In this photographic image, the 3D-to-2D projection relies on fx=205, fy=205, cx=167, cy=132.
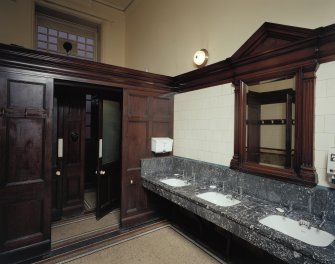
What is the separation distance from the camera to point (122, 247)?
2.60 metres

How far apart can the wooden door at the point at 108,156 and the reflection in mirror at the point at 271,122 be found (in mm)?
2105

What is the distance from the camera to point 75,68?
2549 millimetres

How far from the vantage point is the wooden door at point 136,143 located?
304 centimetres

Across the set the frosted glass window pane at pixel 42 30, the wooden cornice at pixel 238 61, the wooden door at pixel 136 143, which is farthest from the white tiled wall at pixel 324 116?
the frosted glass window pane at pixel 42 30

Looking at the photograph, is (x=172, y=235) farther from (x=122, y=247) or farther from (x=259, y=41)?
(x=259, y=41)

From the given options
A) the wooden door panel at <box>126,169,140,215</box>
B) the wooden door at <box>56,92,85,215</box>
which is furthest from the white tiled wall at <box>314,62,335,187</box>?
the wooden door at <box>56,92,85,215</box>

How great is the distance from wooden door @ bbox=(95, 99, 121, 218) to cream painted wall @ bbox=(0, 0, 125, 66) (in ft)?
6.26

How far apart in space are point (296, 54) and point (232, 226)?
5.50 ft

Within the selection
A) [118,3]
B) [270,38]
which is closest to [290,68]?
[270,38]

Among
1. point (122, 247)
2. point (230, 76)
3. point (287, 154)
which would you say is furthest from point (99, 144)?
point (287, 154)

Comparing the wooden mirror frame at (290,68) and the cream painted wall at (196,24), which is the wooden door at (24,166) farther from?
the wooden mirror frame at (290,68)

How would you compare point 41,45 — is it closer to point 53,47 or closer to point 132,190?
point 53,47

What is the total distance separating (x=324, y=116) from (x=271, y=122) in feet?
1.67

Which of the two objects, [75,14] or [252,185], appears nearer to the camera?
[252,185]
